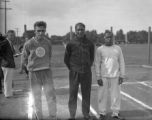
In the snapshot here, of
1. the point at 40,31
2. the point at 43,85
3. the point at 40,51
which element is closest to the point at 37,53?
the point at 40,51

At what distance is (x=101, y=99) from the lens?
5.23 meters

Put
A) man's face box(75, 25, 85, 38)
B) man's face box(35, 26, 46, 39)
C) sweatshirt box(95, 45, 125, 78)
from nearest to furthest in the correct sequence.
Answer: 1. man's face box(35, 26, 46, 39)
2. man's face box(75, 25, 85, 38)
3. sweatshirt box(95, 45, 125, 78)

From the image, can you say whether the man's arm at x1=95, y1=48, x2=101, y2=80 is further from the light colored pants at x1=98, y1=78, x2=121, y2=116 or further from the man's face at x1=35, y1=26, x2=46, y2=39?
the man's face at x1=35, y1=26, x2=46, y2=39

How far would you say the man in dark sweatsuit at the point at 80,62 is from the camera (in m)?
4.88

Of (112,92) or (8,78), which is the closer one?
(112,92)

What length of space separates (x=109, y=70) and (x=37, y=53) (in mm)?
1404

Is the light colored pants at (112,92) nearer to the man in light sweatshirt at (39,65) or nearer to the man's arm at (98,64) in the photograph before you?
the man's arm at (98,64)

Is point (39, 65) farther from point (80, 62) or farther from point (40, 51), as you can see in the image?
point (80, 62)

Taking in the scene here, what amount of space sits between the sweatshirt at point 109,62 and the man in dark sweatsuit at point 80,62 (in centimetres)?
19

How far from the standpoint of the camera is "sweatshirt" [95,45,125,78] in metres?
5.12

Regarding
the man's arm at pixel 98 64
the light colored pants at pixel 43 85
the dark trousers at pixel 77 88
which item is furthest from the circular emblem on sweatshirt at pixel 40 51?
the man's arm at pixel 98 64

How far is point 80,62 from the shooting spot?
194 inches

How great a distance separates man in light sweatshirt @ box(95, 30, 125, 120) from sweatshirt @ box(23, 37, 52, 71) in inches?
39.5

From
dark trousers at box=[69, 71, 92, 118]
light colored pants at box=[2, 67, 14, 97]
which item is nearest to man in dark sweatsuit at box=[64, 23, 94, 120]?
dark trousers at box=[69, 71, 92, 118]
